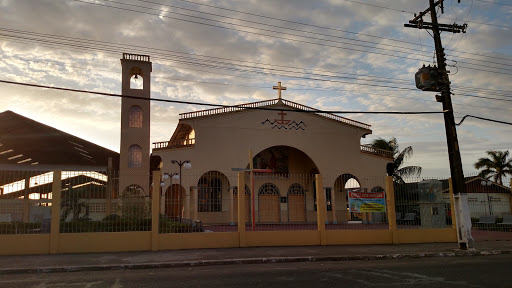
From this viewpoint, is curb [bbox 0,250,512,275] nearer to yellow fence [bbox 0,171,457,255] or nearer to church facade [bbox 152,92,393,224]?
yellow fence [bbox 0,171,457,255]

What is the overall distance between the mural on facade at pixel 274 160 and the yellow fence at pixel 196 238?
16.2 meters

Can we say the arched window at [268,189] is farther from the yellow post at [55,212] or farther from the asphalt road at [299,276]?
the asphalt road at [299,276]

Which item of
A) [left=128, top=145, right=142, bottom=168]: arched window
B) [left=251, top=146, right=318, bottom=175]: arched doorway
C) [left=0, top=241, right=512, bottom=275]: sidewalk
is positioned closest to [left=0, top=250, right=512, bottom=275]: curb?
[left=0, top=241, right=512, bottom=275]: sidewalk

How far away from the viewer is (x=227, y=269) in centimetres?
988

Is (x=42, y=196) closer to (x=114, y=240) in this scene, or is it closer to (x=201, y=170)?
(x=114, y=240)

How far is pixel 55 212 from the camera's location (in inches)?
500

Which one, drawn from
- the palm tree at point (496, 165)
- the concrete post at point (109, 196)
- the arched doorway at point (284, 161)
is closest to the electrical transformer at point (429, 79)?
the concrete post at point (109, 196)

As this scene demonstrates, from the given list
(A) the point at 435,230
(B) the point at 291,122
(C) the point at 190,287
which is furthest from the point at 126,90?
(C) the point at 190,287

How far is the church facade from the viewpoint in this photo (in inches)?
1093

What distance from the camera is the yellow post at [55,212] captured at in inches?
494

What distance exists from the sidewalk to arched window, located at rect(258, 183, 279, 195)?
16.2m

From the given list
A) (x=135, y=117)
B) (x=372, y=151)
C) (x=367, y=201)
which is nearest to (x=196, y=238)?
(x=367, y=201)

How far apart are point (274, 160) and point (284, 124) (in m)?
3.20

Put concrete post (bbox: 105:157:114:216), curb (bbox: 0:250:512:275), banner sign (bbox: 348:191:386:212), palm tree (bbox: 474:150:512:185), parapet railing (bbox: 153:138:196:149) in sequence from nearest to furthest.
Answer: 1. curb (bbox: 0:250:512:275)
2. concrete post (bbox: 105:157:114:216)
3. banner sign (bbox: 348:191:386:212)
4. parapet railing (bbox: 153:138:196:149)
5. palm tree (bbox: 474:150:512:185)
